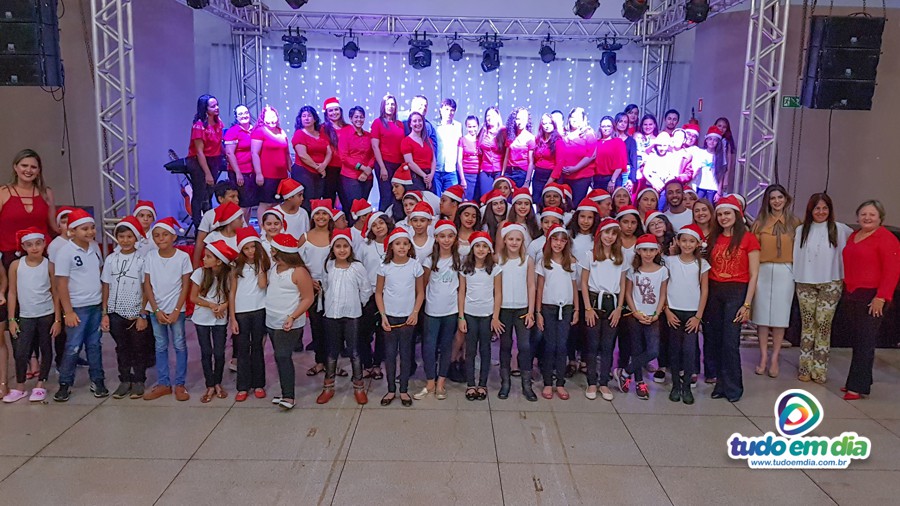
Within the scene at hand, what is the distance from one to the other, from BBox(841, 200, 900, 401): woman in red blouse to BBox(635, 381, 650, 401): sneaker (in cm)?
152

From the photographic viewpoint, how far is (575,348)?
514 centimetres

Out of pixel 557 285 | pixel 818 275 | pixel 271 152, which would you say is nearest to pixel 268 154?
pixel 271 152

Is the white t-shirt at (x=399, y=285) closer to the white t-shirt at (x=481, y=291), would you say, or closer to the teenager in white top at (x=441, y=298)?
the teenager in white top at (x=441, y=298)

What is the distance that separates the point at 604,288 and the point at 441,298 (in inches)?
46.3

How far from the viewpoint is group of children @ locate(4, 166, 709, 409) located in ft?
14.3

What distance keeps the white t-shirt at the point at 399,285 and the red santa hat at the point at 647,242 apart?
5.14 ft

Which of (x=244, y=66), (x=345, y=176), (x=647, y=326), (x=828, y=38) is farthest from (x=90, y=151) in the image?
(x=828, y=38)

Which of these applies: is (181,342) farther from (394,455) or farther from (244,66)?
(244,66)

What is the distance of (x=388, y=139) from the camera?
7227 millimetres

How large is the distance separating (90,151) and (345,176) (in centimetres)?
427

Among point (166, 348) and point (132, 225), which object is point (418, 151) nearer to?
point (132, 225)

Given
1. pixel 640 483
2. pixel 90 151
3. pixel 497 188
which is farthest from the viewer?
pixel 90 151

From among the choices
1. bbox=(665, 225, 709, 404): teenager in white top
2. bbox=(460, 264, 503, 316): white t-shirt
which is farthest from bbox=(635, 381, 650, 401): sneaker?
bbox=(460, 264, 503, 316): white t-shirt

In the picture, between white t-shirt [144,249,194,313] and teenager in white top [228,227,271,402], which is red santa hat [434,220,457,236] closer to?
teenager in white top [228,227,271,402]
